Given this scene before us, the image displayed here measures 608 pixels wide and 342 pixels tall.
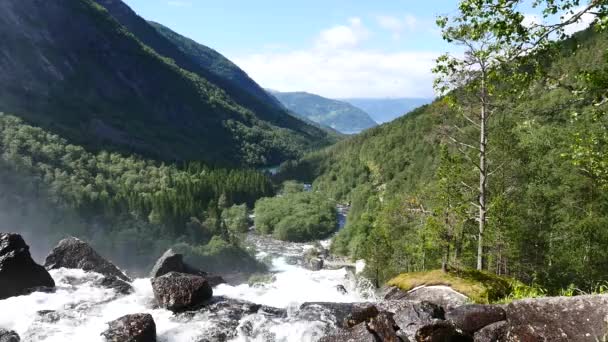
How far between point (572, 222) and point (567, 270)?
4.33 m

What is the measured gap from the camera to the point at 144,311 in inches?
989

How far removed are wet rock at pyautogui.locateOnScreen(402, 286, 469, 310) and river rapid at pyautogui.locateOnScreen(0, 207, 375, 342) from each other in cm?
473

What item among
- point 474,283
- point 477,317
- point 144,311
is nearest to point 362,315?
point 477,317

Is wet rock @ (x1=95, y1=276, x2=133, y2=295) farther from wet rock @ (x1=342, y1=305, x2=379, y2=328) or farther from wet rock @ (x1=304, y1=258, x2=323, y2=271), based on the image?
wet rock @ (x1=304, y1=258, x2=323, y2=271)

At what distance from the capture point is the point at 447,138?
26.6m

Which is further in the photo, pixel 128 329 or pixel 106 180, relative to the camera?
pixel 106 180

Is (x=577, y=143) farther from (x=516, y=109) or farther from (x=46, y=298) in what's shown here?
(x=46, y=298)

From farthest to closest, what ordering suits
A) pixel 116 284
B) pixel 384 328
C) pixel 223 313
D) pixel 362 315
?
1. pixel 116 284
2. pixel 223 313
3. pixel 362 315
4. pixel 384 328

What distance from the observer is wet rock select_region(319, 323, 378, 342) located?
16.8m

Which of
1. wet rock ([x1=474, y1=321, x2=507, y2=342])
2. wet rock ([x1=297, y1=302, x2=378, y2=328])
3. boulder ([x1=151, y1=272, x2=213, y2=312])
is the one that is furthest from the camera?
boulder ([x1=151, y1=272, x2=213, y2=312])

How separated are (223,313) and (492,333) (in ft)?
43.8

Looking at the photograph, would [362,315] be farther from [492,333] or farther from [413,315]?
[492,333]

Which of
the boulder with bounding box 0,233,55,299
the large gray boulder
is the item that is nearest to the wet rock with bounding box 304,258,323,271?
the boulder with bounding box 0,233,55,299

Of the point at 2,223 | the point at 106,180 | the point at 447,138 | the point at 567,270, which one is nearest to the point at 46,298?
the point at 447,138
